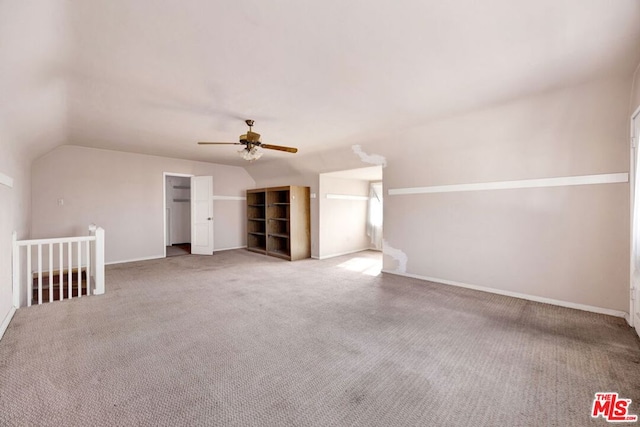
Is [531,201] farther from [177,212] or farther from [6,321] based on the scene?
[177,212]

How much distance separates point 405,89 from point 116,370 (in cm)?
355

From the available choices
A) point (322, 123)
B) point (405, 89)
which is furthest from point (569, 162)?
point (322, 123)

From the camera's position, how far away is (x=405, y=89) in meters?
2.74

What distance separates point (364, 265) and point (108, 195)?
569 cm

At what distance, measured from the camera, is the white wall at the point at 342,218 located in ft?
21.0

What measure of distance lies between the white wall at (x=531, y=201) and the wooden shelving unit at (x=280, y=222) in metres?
2.54

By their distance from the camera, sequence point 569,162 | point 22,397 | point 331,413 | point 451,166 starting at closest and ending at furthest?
point 331,413, point 22,397, point 569,162, point 451,166

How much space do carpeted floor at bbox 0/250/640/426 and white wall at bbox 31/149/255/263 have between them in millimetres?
2627

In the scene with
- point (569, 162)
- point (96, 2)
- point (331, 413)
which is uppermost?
point (96, 2)

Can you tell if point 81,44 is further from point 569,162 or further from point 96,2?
point 569,162

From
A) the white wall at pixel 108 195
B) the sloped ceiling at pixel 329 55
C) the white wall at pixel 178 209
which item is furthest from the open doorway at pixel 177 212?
the sloped ceiling at pixel 329 55

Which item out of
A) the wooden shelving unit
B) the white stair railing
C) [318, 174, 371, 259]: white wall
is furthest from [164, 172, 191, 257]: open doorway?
[318, 174, 371, 259]: white wall

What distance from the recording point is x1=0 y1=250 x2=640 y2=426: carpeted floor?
1.58 meters

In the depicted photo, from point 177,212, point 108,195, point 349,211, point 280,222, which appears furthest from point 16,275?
point 349,211
